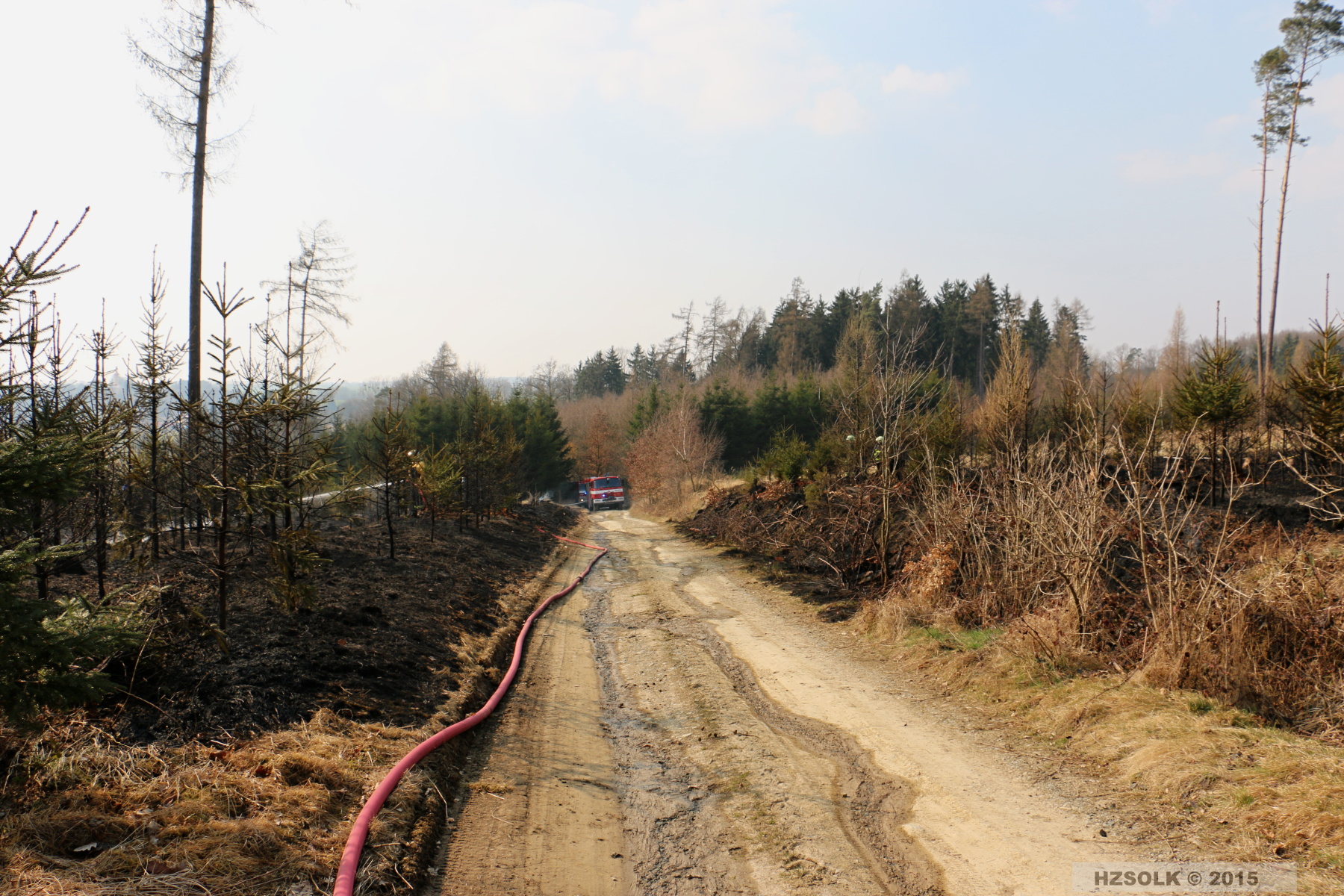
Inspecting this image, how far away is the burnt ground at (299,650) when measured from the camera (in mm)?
5297

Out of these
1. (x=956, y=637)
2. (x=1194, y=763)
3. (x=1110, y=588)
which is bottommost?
(x=956, y=637)

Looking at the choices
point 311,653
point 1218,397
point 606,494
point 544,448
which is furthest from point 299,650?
point 544,448

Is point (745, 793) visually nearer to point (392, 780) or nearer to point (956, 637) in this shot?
point (392, 780)

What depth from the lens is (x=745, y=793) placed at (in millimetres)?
5395

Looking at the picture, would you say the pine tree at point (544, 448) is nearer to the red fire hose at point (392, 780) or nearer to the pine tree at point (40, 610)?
the red fire hose at point (392, 780)

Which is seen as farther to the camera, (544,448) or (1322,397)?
(544,448)

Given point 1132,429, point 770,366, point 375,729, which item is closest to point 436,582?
point 375,729

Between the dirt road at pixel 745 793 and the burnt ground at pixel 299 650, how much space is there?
44.0 inches

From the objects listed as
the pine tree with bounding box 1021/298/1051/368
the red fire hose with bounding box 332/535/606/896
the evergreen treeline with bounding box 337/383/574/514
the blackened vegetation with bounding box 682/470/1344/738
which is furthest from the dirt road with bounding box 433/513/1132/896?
the pine tree with bounding box 1021/298/1051/368

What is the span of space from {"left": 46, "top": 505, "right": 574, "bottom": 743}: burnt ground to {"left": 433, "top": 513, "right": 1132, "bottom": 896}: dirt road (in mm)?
1117

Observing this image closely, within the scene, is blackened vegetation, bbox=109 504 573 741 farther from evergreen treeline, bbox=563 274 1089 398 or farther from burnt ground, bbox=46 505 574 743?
evergreen treeline, bbox=563 274 1089 398

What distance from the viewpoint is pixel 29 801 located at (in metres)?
3.79

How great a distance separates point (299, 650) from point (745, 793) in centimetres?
433

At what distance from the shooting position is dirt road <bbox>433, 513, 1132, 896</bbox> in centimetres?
432
